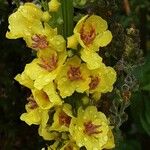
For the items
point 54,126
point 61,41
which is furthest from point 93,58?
point 54,126

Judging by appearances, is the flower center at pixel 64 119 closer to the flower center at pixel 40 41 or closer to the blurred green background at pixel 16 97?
the flower center at pixel 40 41

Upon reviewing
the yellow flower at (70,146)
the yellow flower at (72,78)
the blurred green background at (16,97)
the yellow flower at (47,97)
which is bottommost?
A: the blurred green background at (16,97)

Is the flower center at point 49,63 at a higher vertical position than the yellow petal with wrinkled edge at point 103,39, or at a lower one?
lower

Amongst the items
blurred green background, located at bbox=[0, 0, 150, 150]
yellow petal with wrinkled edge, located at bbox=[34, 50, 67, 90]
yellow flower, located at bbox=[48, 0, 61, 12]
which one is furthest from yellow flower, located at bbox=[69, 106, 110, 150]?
blurred green background, located at bbox=[0, 0, 150, 150]

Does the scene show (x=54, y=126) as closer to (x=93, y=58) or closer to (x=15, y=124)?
(x=93, y=58)

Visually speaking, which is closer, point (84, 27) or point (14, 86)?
point (84, 27)

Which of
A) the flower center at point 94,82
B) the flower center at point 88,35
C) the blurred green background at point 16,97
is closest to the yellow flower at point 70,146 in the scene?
the flower center at point 94,82

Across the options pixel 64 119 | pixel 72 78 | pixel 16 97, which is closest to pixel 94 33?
pixel 72 78
